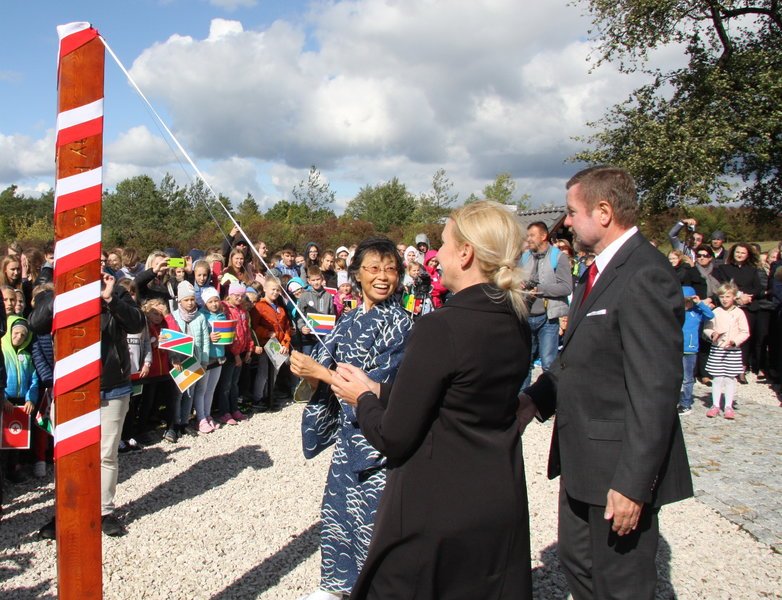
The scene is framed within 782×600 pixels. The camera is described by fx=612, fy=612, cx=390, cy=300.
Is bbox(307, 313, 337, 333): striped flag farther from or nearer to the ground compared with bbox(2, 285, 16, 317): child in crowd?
nearer to the ground

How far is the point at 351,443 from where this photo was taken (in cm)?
308

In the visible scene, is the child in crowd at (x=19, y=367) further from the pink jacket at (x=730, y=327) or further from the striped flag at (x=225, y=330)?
the pink jacket at (x=730, y=327)

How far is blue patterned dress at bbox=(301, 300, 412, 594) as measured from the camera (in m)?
3.03

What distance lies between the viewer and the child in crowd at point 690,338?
7703mm

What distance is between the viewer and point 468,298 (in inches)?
75.0

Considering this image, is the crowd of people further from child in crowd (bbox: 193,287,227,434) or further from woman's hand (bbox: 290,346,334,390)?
child in crowd (bbox: 193,287,227,434)

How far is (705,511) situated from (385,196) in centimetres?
4020

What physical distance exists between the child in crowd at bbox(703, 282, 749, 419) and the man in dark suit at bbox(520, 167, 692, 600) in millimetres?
5960

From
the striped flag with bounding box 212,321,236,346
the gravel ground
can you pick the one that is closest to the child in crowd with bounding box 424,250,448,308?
the striped flag with bounding box 212,321,236,346

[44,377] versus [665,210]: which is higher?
[665,210]

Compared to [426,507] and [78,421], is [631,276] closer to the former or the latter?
[426,507]

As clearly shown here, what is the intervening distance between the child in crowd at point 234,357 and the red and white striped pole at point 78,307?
14.4 feet

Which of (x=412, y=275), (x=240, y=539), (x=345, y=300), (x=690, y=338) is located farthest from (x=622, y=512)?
(x=412, y=275)

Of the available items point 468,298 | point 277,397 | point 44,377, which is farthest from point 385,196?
point 468,298
